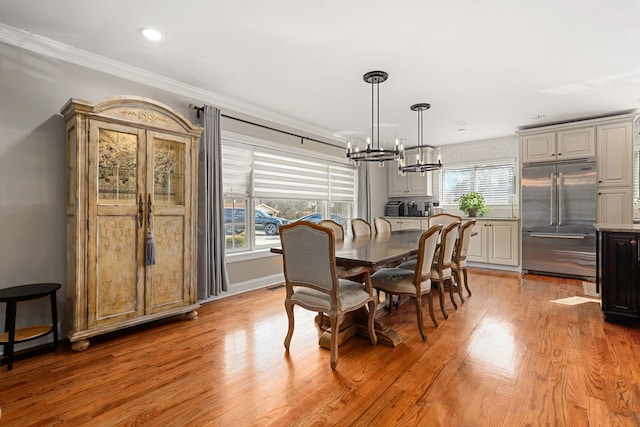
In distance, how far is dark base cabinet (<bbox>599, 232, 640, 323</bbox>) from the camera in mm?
2932

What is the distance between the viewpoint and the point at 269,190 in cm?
456

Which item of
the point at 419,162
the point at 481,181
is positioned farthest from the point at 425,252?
the point at 481,181

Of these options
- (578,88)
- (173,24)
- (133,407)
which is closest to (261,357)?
(133,407)

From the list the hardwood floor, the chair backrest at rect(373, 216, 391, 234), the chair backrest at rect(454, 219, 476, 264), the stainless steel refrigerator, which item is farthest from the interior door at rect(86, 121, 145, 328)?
the stainless steel refrigerator

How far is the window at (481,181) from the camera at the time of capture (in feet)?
19.4

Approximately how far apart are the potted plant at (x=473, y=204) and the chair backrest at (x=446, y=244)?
9.51 ft

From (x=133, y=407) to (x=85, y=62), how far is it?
2898mm

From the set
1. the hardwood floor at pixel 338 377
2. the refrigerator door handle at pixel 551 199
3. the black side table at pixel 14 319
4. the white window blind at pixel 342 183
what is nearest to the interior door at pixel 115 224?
the black side table at pixel 14 319

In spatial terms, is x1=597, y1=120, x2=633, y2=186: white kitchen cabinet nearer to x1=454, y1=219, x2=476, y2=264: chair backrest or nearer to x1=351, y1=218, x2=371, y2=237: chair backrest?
x1=454, y1=219, x2=476, y2=264: chair backrest

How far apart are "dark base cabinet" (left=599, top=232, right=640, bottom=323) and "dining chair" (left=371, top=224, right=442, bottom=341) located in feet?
5.74

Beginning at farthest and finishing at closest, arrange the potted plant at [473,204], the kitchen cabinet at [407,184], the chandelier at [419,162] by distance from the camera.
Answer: the kitchen cabinet at [407,184], the potted plant at [473,204], the chandelier at [419,162]

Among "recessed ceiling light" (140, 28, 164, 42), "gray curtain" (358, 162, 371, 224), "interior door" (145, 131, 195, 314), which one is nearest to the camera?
"recessed ceiling light" (140, 28, 164, 42)

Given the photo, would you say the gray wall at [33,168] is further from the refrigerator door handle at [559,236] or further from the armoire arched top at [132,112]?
the refrigerator door handle at [559,236]

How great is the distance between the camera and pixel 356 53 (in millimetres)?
2797
